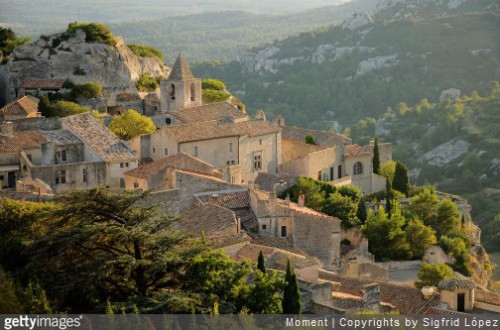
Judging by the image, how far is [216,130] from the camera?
3931 centimetres

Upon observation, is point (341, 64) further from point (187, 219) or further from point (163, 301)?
point (163, 301)

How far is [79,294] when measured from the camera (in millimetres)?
23109

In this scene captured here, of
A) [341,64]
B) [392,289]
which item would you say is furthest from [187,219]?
[341,64]

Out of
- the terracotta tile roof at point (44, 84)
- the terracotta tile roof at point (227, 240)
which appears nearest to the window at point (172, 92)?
the terracotta tile roof at point (44, 84)

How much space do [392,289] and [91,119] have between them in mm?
15407

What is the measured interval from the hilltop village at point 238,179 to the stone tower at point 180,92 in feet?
0.20

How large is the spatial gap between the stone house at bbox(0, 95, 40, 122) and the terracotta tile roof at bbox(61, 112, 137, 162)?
12.4ft

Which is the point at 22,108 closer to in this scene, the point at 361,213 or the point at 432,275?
the point at 361,213

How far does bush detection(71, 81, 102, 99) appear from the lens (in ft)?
156

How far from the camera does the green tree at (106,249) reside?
23.3m

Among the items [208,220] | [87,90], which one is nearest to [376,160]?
[87,90]

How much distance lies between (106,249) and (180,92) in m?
22.6

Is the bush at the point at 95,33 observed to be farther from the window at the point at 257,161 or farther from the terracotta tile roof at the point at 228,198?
the terracotta tile roof at the point at 228,198

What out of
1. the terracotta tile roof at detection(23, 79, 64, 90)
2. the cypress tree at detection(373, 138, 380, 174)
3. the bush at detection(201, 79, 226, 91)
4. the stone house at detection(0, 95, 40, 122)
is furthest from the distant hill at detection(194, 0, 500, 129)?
the stone house at detection(0, 95, 40, 122)
